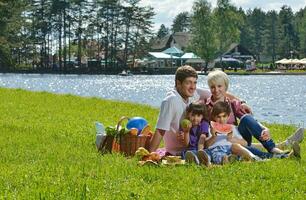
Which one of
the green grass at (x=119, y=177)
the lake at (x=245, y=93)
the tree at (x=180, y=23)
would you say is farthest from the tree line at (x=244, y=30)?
the green grass at (x=119, y=177)

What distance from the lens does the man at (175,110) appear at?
8117 mm

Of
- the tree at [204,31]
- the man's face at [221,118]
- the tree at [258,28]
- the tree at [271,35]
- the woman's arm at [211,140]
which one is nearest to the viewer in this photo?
the woman's arm at [211,140]

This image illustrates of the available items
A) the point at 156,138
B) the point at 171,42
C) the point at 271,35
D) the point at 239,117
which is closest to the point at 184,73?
the point at 156,138

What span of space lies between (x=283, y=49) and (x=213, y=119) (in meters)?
114

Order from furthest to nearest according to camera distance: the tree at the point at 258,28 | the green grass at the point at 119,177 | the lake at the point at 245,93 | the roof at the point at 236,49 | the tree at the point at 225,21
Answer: the tree at the point at 258,28, the roof at the point at 236,49, the tree at the point at 225,21, the lake at the point at 245,93, the green grass at the point at 119,177

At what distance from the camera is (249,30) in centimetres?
13450

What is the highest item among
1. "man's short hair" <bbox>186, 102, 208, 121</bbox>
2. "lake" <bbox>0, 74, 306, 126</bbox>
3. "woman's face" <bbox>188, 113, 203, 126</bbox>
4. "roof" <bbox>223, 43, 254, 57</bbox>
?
"roof" <bbox>223, 43, 254, 57</bbox>

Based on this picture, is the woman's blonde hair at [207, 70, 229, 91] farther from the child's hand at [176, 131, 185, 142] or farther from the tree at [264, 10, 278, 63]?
the tree at [264, 10, 278, 63]

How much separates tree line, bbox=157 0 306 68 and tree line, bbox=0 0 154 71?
8.18 m

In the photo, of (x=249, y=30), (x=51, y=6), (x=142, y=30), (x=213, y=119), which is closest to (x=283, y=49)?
(x=249, y=30)

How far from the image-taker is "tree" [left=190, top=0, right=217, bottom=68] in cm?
9062

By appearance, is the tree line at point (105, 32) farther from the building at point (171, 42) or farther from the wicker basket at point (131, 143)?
the wicker basket at point (131, 143)

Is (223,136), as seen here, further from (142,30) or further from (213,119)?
(142,30)

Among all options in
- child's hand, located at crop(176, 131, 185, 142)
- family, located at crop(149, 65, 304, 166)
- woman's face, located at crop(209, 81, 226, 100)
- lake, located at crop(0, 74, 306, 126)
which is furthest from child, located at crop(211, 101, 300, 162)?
lake, located at crop(0, 74, 306, 126)
